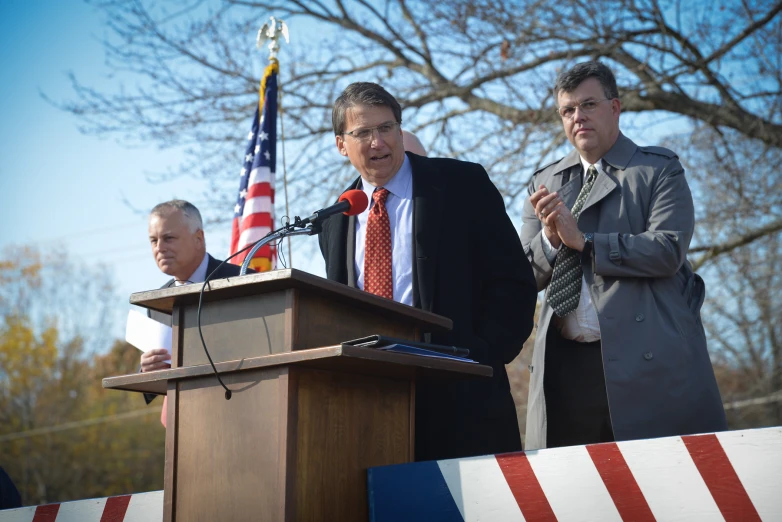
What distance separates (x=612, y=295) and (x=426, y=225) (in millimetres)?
766

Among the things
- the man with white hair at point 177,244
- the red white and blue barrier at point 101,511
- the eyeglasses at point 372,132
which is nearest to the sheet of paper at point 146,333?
the red white and blue barrier at point 101,511

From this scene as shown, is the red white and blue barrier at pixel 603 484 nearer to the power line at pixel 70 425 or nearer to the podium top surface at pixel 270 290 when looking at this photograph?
the podium top surface at pixel 270 290

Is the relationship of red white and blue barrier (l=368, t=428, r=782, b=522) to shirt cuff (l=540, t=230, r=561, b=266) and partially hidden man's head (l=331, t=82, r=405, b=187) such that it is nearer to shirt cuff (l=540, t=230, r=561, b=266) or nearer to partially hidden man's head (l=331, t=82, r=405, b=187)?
partially hidden man's head (l=331, t=82, r=405, b=187)

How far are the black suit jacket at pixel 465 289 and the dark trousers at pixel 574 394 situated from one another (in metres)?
0.46

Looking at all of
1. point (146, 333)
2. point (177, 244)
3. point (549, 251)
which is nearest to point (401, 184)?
point (549, 251)

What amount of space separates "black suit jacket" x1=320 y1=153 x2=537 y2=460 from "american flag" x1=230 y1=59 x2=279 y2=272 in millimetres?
2858

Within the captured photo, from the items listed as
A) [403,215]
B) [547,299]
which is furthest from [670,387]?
[403,215]

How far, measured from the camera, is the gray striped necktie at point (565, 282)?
3385 millimetres

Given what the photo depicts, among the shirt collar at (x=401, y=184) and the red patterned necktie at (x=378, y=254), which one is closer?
the red patterned necktie at (x=378, y=254)

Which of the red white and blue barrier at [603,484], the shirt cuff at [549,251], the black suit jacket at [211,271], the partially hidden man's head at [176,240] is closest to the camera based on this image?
the red white and blue barrier at [603,484]

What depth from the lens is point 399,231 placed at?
312 cm

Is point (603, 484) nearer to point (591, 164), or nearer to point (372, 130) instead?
point (372, 130)

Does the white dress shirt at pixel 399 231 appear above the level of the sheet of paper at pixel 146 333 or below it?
above

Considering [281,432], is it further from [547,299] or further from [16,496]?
[16,496]
